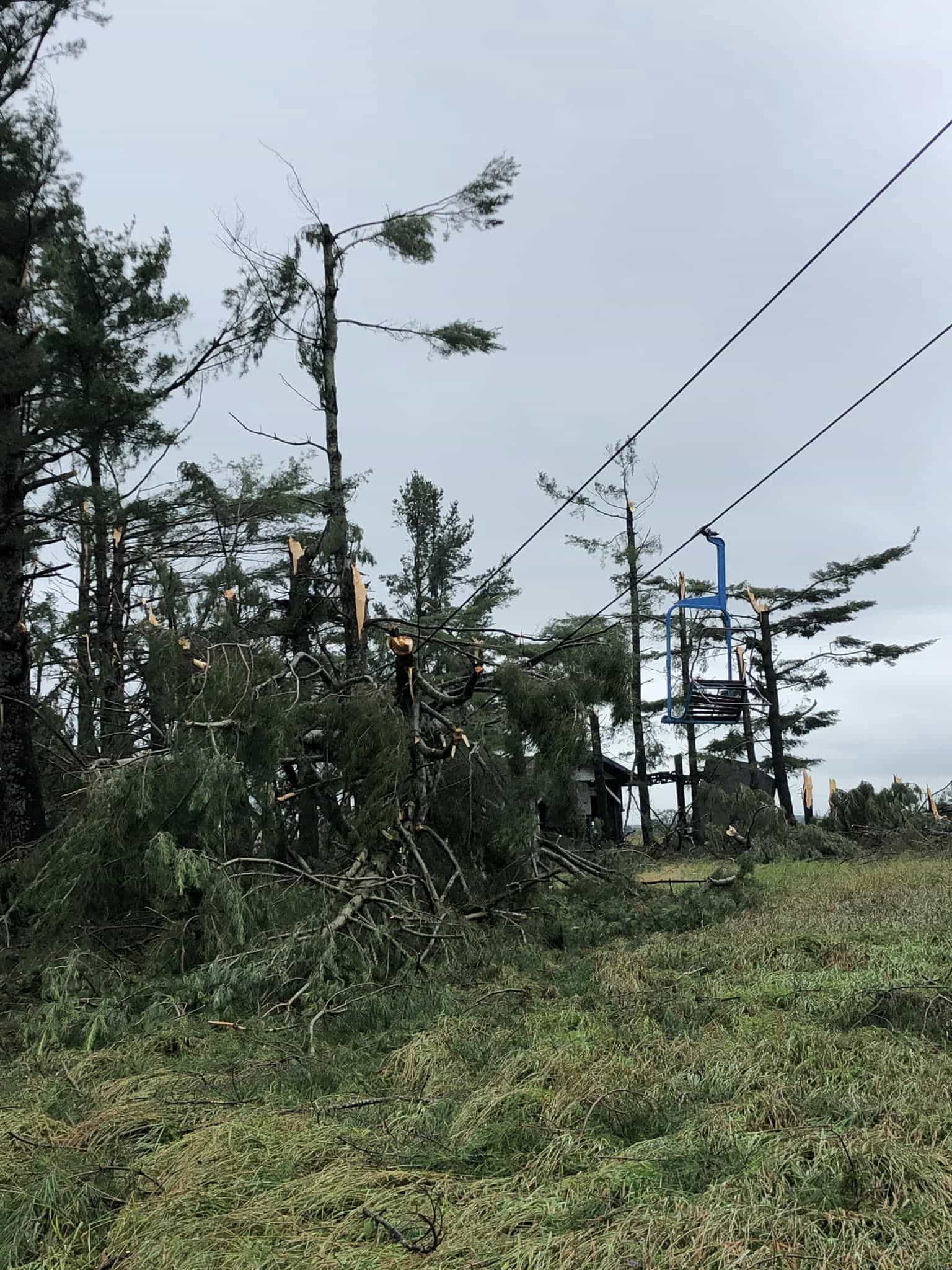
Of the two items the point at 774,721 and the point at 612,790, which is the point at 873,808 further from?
the point at 612,790

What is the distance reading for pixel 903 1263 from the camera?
219cm

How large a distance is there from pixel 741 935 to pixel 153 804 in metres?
3.83

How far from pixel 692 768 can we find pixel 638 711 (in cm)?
410

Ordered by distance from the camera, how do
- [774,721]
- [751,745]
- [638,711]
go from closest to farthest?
[638,711]
[774,721]
[751,745]

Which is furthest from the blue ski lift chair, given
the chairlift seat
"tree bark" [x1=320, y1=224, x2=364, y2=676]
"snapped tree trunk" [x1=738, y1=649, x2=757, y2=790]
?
"snapped tree trunk" [x1=738, y1=649, x2=757, y2=790]

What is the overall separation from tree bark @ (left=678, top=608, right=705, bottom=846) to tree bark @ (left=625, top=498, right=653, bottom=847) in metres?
0.87

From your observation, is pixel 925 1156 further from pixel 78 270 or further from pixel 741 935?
pixel 78 270

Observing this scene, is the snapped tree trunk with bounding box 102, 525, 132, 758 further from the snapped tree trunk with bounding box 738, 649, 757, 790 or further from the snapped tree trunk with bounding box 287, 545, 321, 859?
the snapped tree trunk with bounding box 738, 649, 757, 790

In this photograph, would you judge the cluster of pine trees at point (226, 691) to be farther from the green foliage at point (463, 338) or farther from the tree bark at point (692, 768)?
the tree bark at point (692, 768)

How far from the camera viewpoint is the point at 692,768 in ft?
69.2

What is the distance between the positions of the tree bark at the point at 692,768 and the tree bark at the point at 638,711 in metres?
0.87

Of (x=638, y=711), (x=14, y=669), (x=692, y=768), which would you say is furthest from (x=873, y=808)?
(x=14, y=669)

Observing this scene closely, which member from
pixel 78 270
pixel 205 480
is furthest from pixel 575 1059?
pixel 205 480

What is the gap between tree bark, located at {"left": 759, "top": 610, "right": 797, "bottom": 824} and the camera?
18.9 metres
